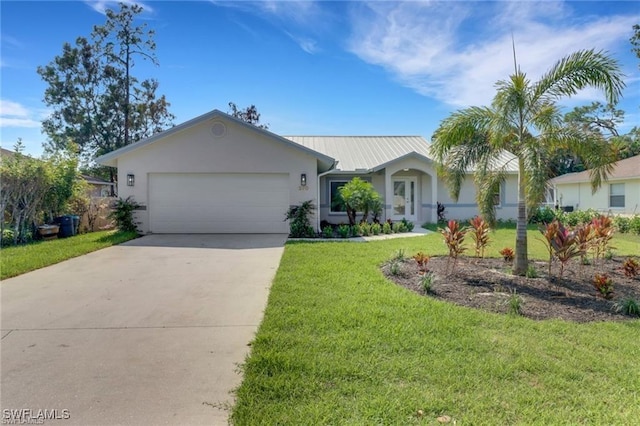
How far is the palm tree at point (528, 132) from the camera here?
6719 mm

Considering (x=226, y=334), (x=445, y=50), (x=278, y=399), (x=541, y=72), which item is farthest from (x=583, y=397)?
(x=445, y=50)

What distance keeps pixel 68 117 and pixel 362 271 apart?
3147cm

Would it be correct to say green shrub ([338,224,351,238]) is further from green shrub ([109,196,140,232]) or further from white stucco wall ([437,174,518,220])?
green shrub ([109,196,140,232])

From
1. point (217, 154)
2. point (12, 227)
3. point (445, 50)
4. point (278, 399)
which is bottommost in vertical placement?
point (278, 399)

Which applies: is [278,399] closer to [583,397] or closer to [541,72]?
[583,397]

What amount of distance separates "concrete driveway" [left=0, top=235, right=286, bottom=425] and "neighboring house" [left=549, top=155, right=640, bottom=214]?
574 inches

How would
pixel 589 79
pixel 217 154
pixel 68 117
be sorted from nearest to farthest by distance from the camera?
pixel 589 79
pixel 217 154
pixel 68 117

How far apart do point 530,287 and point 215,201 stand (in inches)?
449

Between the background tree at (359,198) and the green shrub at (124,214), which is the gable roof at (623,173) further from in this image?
the green shrub at (124,214)

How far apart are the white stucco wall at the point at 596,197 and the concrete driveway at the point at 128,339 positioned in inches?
654

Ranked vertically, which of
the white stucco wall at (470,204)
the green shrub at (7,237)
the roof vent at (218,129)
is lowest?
the green shrub at (7,237)

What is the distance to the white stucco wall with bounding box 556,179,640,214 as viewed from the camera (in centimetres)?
1747

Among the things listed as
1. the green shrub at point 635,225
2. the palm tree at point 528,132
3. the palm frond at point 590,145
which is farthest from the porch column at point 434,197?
the palm frond at point 590,145

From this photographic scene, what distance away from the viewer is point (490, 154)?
314 inches
